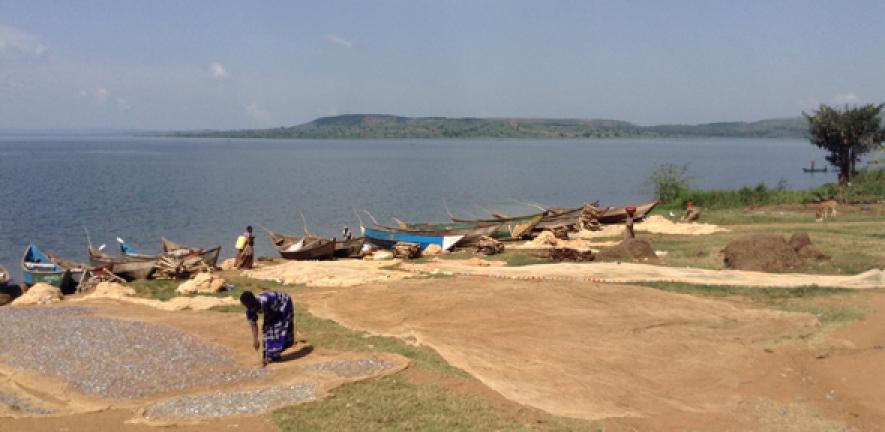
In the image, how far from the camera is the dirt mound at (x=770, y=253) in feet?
67.3

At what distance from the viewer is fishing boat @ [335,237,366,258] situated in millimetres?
28989

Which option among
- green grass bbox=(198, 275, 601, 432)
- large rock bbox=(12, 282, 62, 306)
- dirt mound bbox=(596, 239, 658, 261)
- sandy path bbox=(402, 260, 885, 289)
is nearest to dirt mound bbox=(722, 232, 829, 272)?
sandy path bbox=(402, 260, 885, 289)

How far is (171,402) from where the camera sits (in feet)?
33.7

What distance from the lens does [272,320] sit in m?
12.3

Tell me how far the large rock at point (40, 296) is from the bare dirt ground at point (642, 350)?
6949mm

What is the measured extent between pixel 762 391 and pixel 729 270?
31.8ft

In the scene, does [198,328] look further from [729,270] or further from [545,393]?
[729,270]

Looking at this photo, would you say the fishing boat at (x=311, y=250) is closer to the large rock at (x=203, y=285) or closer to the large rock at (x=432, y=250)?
the large rock at (x=432, y=250)

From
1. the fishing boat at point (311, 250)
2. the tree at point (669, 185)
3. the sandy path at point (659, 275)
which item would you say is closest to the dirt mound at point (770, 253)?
the sandy path at point (659, 275)

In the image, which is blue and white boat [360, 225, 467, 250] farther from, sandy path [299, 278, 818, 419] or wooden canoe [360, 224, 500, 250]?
sandy path [299, 278, 818, 419]

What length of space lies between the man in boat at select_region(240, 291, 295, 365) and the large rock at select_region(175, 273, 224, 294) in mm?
7418

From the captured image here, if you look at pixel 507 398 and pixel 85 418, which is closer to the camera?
pixel 85 418

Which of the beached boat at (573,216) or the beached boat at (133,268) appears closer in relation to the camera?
the beached boat at (133,268)

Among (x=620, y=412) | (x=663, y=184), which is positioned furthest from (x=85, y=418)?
(x=663, y=184)
